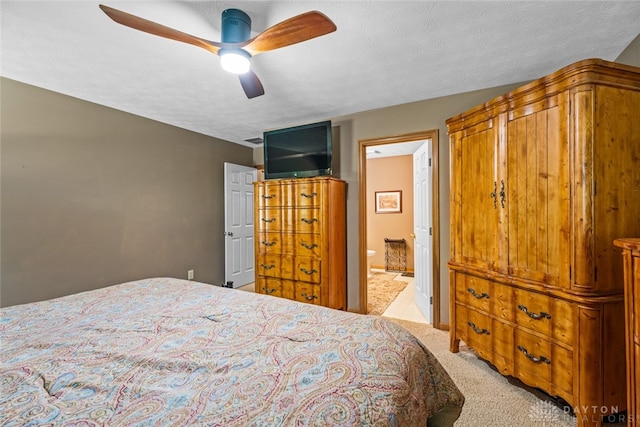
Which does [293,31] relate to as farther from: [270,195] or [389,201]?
[389,201]

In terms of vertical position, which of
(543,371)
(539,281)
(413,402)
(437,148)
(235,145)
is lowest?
(543,371)

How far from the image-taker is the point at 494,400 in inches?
69.6

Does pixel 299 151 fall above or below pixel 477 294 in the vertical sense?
above

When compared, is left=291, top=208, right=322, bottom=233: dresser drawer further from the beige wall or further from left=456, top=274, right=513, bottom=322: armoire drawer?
the beige wall

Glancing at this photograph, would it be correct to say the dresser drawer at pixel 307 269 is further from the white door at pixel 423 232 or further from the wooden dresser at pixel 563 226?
the wooden dresser at pixel 563 226

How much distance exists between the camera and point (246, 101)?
2.93 metres

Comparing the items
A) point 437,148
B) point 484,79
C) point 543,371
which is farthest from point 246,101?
point 543,371

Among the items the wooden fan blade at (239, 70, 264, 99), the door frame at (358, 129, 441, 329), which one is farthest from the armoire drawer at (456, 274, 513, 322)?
the wooden fan blade at (239, 70, 264, 99)

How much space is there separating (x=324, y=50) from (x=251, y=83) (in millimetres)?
585

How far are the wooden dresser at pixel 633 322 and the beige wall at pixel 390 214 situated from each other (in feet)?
14.1

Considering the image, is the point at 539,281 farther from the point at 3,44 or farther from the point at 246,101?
the point at 3,44

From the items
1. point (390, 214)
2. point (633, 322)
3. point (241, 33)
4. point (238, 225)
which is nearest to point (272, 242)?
point (238, 225)

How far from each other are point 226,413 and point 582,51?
3071 mm

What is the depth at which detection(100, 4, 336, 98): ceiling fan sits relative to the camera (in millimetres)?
1317
